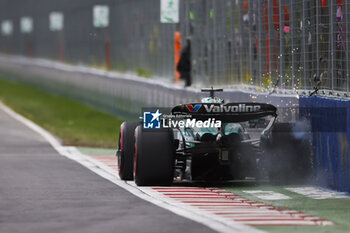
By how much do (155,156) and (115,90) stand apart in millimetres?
22381

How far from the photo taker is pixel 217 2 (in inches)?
1086

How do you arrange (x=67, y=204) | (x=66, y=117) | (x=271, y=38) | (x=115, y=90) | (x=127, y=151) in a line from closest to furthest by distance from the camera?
(x=67, y=204) < (x=127, y=151) < (x=271, y=38) < (x=66, y=117) < (x=115, y=90)

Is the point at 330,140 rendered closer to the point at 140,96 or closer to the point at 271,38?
the point at 271,38

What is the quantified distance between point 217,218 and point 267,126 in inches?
180

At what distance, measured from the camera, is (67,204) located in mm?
14734

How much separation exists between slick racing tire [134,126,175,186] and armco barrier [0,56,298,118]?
2327 mm

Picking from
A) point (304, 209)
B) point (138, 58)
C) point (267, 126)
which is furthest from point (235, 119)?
point (138, 58)

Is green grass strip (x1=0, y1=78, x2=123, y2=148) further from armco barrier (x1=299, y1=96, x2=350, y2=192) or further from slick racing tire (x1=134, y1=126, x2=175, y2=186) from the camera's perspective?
armco barrier (x1=299, y1=96, x2=350, y2=192)

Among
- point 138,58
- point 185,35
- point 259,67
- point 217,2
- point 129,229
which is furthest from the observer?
point 138,58

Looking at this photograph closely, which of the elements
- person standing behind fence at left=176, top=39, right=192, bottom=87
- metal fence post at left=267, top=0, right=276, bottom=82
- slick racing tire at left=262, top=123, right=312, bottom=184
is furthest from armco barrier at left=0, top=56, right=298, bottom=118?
slick racing tire at left=262, top=123, right=312, bottom=184

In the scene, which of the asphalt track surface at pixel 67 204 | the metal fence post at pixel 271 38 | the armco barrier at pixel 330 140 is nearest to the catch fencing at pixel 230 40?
the metal fence post at pixel 271 38

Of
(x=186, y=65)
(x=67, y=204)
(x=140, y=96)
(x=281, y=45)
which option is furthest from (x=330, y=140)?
(x=140, y=96)

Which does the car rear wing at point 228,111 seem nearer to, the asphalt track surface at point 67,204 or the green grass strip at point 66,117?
the asphalt track surface at point 67,204

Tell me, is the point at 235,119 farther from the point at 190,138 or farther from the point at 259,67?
the point at 259,67
